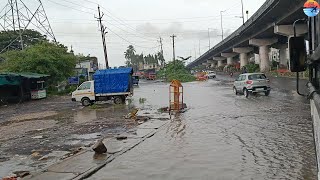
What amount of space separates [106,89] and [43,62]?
1659 cm

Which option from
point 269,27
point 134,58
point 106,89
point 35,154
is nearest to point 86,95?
point 106,89

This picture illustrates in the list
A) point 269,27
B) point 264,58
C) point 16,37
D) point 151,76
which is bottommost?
point 151,76

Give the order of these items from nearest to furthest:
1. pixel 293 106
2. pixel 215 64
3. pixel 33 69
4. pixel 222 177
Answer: pixel 222 177, pixel 293 106, pixel 33 69, pixel 215 64

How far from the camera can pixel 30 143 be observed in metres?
12.1

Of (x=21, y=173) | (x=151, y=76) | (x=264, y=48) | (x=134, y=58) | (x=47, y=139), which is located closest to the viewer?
(x=21, y=173)

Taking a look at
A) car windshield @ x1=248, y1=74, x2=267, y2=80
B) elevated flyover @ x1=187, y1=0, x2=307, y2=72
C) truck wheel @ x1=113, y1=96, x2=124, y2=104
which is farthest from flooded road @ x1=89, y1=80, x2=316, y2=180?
truck wheel @ x1=113, y1=96, x2=124, y2=104

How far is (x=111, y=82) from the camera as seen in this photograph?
25.4m

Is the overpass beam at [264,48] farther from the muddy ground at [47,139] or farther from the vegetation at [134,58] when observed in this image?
the vegetation at [134,58]

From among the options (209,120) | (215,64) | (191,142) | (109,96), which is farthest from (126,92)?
(215,64)

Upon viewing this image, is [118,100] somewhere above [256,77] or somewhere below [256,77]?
below

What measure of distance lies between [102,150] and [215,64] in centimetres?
13065

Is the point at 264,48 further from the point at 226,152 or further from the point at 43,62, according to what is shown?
the point at 226,152

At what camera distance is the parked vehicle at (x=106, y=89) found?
83.0 ft

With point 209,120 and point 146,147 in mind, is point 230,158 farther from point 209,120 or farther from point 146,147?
point 209,120
